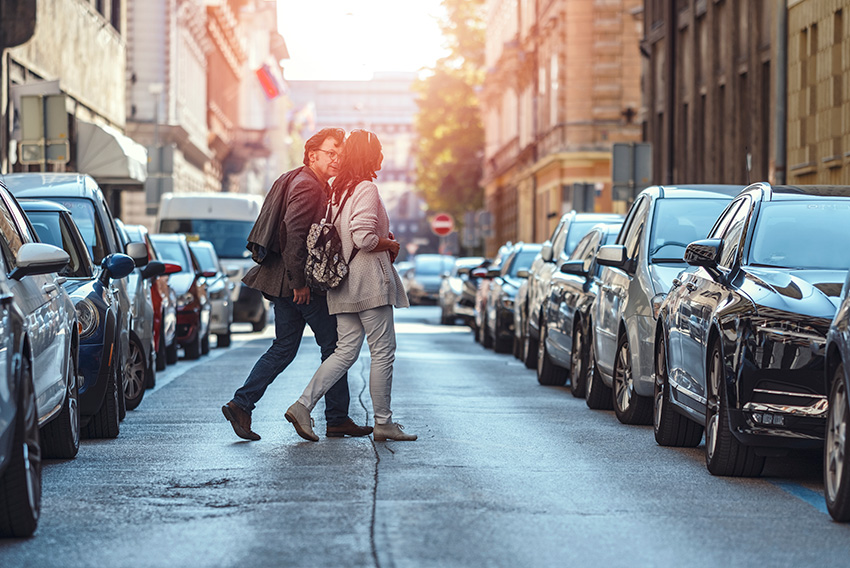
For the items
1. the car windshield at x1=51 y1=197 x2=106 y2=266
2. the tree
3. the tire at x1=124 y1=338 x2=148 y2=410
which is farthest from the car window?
the tree

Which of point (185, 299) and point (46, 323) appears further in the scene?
point (185, 299)

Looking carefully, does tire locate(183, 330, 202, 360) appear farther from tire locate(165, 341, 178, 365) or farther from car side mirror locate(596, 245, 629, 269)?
car side mirror locate(596, 245, 629, 269)

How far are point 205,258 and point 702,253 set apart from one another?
55.9 feet

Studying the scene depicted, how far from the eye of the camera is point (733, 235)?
33.6 feet

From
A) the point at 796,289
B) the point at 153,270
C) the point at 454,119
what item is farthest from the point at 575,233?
the point at 454,119

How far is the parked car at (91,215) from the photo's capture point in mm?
12679

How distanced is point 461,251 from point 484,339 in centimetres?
6848

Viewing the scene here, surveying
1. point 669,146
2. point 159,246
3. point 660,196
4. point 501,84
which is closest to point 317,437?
point 660,196

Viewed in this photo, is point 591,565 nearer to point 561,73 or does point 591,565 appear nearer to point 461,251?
point 561,73

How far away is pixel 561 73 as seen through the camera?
2071 inches

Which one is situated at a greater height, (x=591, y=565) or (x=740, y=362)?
(x=740, y=362)

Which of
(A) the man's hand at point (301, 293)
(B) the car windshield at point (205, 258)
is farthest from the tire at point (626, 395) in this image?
(B) the car windshield at point (205, 258)

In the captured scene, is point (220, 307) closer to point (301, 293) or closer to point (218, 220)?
point (218, 220)

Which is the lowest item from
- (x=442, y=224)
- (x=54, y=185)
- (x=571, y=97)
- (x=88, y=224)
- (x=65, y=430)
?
(x=65, y=430)
